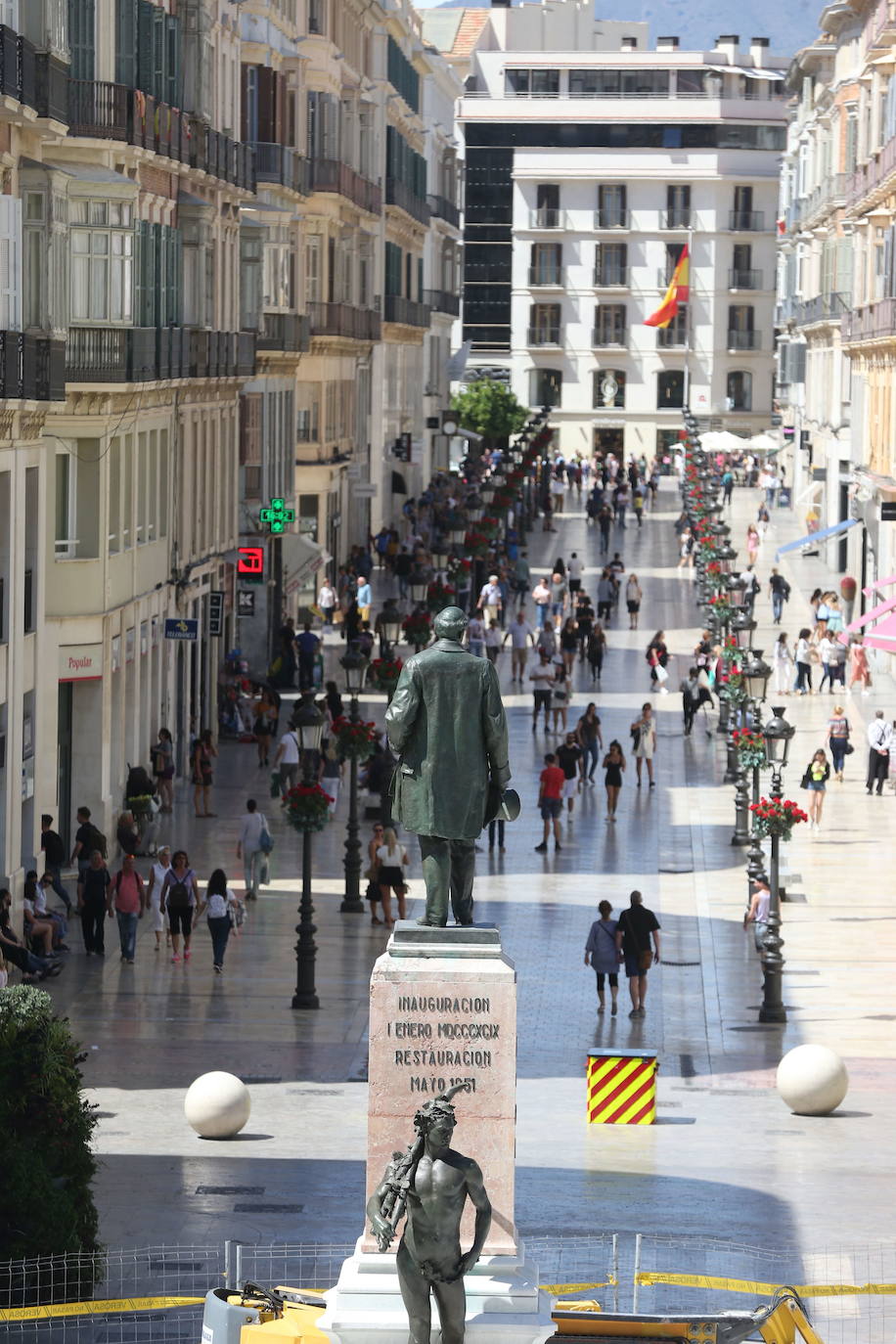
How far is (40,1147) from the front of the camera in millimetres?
18703

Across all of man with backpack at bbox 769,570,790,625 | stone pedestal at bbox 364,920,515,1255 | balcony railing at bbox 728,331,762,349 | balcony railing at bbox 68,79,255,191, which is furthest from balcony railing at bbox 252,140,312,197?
balcony railing at bbox 728,331,762,349

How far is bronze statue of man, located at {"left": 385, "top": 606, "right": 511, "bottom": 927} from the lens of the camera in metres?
17.3

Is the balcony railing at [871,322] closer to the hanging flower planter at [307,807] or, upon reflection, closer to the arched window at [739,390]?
the hanging flower planter at [307,807]

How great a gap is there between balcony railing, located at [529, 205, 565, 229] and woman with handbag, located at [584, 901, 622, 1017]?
10218 centimetres

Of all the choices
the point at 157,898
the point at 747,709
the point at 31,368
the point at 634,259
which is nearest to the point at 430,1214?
the point at 157,898

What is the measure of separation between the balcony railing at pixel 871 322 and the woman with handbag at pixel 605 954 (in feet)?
113

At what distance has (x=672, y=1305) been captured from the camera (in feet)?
61.7

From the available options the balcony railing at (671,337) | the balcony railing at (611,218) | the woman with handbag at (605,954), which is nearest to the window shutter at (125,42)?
the woman with handbag at (605,954)

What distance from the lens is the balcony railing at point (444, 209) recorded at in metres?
107

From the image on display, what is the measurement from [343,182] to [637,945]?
4377 cm

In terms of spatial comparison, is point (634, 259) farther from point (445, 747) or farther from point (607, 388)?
point (445, 747)

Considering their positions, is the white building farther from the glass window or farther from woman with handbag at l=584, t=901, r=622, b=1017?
woman with handbag at l=584, t=901, r=622, b=1017

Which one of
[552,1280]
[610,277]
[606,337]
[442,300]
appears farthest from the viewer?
[606,337]

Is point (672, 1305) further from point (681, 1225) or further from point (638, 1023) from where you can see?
point (638, 1023)
